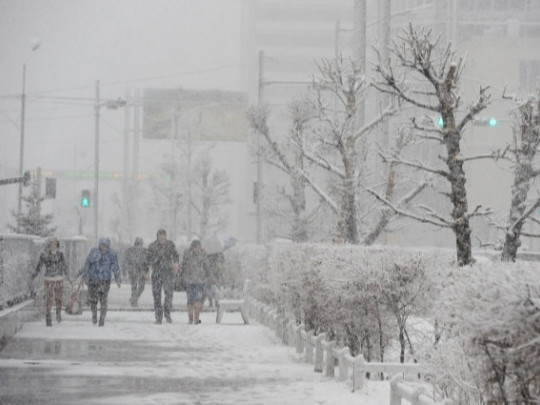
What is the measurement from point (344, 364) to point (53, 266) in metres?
10.4

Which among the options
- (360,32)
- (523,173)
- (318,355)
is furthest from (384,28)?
(318,355)

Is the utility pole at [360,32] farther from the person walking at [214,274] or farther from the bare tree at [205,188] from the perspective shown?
the bare tree at [205,188]

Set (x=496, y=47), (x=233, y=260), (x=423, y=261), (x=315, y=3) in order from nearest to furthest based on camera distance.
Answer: (x=423, y=261) → (x=233, y=260) → (x=496, y=47) → (x=315, y=3)

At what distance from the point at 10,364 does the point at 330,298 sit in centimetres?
406

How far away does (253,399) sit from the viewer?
1328 cm

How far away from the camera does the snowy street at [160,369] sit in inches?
528

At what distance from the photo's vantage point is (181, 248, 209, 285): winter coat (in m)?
25.9

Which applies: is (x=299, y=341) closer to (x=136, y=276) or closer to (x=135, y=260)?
(x=136, y=276)

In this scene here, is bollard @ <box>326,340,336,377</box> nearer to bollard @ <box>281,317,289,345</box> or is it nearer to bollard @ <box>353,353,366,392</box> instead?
bollard @ <box>353,353,366,392</box>

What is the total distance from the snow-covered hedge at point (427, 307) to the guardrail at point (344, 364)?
0.19 meters

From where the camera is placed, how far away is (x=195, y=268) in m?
25.9

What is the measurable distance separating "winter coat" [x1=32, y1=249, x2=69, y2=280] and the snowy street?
0.93 meters

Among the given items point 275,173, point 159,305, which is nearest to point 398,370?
point 159,305

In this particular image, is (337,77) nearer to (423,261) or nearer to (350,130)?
(350,130)
